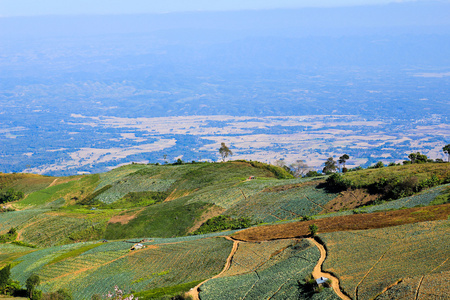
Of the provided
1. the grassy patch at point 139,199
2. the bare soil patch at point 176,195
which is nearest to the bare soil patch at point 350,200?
the bare soil patch at point 176,195

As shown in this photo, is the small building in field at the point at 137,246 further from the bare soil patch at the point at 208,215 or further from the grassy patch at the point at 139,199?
the grassy patch at the point at 139,199

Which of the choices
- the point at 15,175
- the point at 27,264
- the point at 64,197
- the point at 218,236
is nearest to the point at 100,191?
the point at 64,197

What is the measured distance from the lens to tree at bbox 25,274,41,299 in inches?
1642

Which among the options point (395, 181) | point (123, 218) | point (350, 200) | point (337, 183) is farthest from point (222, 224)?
point (395, 181)

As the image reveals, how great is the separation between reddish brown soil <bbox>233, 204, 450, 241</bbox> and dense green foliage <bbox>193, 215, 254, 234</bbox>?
848 cm

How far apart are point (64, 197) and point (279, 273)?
68379mm

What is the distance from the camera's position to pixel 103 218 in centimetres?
7144

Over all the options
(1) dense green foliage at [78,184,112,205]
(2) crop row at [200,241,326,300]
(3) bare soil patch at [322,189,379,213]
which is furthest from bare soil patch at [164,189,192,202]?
(2) crop row at [200,241,326,300]

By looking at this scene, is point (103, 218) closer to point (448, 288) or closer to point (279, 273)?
point (279, 273)

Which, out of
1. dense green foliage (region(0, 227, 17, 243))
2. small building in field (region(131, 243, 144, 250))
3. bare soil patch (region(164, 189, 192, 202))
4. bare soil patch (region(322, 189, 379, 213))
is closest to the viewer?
small building in field (region(131, 243, 144, 250))

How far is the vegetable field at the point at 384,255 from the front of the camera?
30375 mm

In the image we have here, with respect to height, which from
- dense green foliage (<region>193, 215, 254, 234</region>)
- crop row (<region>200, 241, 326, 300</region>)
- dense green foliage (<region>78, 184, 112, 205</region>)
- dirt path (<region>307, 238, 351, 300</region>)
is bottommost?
dense green foliage (<region>78, 184, 112, 205</region>)

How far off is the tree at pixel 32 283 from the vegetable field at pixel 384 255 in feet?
92.2

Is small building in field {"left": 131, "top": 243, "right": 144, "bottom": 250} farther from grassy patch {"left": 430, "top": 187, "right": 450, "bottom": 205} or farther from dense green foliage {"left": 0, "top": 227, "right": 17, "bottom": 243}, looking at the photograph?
grassy patch {"left": 430, "top": 187, "right": 450, "bottom": 205}
